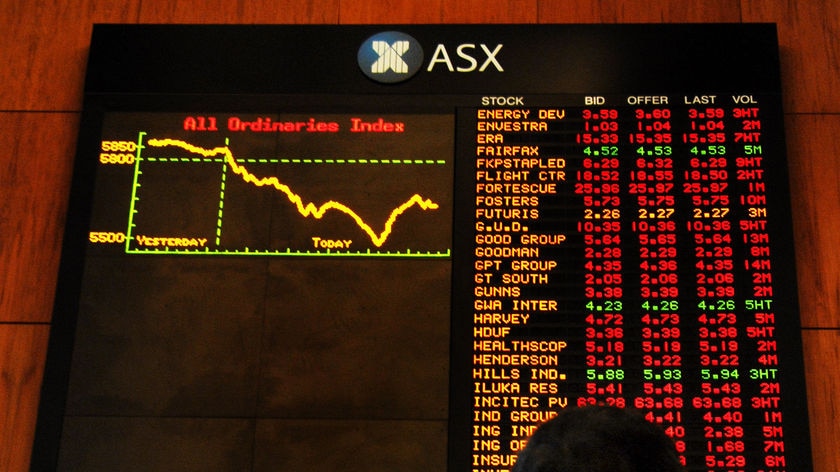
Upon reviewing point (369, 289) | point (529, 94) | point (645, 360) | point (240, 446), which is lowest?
point (240, 446)

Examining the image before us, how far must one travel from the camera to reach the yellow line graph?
9.77 ft

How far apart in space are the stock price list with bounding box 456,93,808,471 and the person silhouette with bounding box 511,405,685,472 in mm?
1673

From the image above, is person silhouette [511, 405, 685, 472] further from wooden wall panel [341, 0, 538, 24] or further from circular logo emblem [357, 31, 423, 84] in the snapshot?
wooden wall panel [341, 0, 538, 24]

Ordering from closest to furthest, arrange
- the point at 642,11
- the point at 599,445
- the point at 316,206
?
1. the point at 599,445
2. the point at 316,206
3. the point at 642,11

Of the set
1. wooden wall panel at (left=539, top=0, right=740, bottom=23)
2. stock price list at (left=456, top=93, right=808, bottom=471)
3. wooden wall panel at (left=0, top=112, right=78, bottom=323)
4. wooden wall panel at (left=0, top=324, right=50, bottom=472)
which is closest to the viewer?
stock price list at (left=456, top=93, right=808, bottom=471)

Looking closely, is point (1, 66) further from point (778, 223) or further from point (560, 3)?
point (778, 223)

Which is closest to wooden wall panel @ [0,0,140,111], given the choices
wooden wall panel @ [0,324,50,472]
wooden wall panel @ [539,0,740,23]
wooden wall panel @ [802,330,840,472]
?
wooden wall panel @ [0,324,50,472]

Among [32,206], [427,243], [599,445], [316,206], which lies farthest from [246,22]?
[599,445]

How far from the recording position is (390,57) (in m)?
3.21

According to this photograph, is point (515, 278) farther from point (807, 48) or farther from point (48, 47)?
point (48, 47)

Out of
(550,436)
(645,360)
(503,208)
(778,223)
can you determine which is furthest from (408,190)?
(550,436)

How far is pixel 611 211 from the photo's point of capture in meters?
2.97

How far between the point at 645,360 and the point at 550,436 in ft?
5.87

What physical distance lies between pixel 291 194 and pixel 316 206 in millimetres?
96
